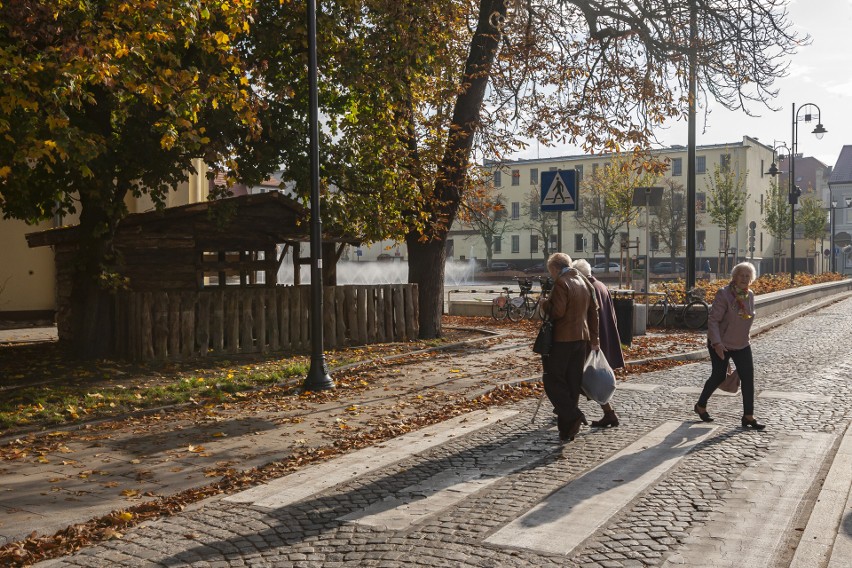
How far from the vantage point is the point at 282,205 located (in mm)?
17453

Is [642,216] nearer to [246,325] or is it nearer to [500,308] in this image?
[500,308]

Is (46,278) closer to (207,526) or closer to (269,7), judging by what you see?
(269,7)

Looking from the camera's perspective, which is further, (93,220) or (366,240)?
(366,240)

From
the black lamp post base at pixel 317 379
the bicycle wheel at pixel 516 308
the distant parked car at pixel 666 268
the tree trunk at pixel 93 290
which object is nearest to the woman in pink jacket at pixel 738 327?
the black lamp post base at pixel 317 379

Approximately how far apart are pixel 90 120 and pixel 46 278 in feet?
40.3

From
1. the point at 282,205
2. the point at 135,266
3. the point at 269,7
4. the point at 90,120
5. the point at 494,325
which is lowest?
the point at 494,325

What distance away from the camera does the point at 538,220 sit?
272 feet

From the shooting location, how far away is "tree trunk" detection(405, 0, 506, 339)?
1805 cm

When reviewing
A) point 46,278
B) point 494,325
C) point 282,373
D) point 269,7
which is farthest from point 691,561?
point 46,278

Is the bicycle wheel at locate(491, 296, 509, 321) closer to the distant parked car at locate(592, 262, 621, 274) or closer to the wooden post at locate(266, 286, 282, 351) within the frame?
the wooden post at locate(266, 286, 282, 351)

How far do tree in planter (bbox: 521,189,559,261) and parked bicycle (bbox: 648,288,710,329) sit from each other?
174 ft

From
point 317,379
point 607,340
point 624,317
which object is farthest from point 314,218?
point 624,317

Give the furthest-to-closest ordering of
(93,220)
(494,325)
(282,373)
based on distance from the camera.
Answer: (494,325)
(93,220)
(282,373)

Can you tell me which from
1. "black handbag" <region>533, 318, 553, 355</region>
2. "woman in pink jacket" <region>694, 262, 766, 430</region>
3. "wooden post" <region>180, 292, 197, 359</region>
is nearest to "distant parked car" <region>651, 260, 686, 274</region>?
"wooden post" <region>180, 292, 197, 359</region>
